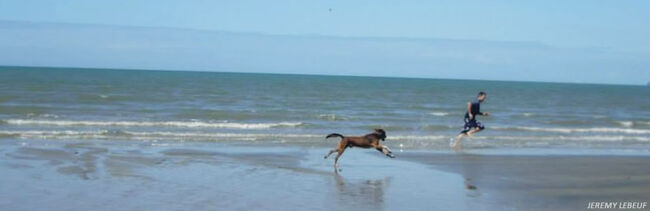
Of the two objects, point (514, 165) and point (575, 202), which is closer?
point (575, 202)

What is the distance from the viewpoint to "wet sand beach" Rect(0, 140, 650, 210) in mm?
9500

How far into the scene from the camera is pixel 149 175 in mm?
11461

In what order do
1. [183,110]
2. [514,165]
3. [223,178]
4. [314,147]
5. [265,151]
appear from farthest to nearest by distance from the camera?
1. [183,110]
2. [314,147]
3. [265,151]
4. [514,165]
5. [223,178]

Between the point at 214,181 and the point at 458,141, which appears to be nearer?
the point at 214,181

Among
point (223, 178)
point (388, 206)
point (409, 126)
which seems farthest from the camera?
point (409, 126)

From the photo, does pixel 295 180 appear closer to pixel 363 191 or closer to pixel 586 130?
pixel 363 191

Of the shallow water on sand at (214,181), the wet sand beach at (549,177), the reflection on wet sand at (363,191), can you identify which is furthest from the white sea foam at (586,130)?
the reflection on wet sand at (363,191)

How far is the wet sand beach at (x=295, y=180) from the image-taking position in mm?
9500

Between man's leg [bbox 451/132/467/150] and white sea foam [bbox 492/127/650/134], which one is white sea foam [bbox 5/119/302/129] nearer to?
man's leg [bbox 451/132/467/150]

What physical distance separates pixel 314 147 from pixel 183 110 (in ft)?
50.4

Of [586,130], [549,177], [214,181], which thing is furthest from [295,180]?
[586,130]

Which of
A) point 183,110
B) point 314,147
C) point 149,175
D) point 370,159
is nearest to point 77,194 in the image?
point 149,175

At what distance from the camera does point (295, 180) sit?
1132cm

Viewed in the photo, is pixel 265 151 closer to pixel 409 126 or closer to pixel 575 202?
pixel 575 202
